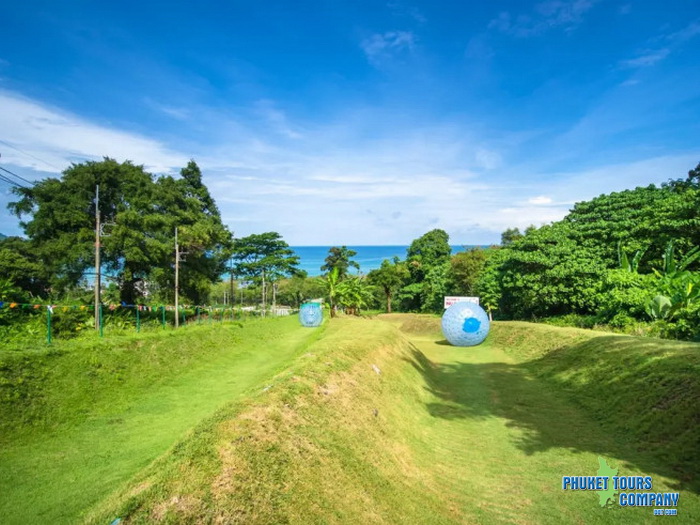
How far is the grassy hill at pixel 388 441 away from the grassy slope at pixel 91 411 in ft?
0.26

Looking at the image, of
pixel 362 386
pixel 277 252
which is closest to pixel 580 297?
pixel 362 386

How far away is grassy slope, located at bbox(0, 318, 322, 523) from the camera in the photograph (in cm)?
675

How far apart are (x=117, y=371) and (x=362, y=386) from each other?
26.9 ft

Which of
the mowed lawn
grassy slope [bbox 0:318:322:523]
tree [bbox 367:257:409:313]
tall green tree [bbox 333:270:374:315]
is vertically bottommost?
the mowed lawn

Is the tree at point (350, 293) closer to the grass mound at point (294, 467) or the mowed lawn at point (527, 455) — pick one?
the mowed lawn at point (527, 455)

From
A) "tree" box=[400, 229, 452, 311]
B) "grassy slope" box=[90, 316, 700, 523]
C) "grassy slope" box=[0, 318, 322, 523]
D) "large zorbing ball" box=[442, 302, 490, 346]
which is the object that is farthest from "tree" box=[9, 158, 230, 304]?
"tree" box=[400, 229, 452, 311]

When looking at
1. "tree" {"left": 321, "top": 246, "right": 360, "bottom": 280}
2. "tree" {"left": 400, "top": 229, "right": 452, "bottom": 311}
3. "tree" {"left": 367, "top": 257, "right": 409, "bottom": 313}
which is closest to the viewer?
"tree" {"left": 400, "top": 229, "right": 452, "bottom": 311}

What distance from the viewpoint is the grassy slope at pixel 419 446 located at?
195 inches

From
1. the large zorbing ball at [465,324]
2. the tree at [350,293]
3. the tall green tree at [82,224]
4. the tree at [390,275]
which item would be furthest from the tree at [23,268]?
the tree at [390,275]

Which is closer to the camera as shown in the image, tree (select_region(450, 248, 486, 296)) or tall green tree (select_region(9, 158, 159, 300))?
tall green tree (select_region(9, 158, 159, 300))

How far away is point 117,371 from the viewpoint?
12.9 m

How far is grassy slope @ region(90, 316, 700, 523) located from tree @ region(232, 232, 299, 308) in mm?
48507

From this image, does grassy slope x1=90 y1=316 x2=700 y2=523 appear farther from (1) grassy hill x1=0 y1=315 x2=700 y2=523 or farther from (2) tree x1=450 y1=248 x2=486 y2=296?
(2) tree x1=450 y1=248 x2=486 y2=296

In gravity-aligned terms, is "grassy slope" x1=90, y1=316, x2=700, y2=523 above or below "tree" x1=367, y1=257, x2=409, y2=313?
below
